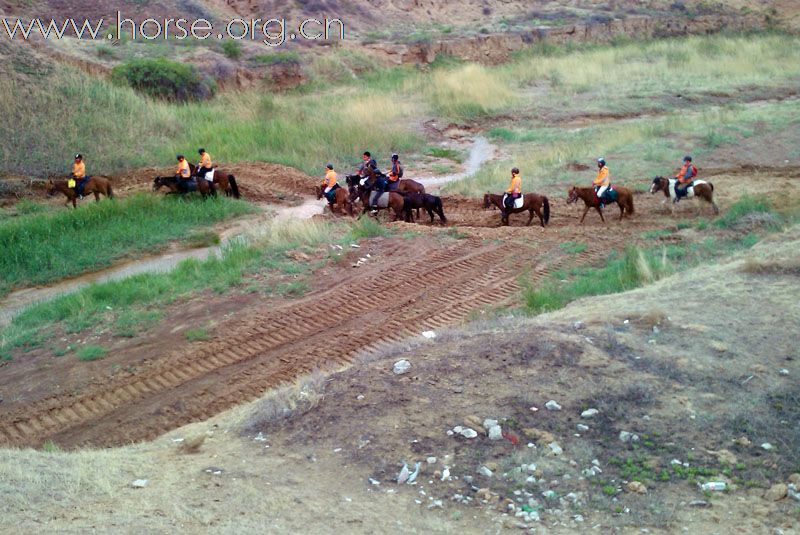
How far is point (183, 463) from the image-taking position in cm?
905

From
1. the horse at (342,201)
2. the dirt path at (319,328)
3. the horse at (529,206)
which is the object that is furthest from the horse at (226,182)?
the horse at (529,206)

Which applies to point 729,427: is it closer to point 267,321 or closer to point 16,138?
point 267,321

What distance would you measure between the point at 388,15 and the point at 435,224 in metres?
35.1

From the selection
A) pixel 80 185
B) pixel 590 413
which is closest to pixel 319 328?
pixel 590 413

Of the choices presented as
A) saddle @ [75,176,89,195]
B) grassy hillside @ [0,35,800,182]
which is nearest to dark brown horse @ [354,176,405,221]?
grassy hillside @ [0,35,800,182]

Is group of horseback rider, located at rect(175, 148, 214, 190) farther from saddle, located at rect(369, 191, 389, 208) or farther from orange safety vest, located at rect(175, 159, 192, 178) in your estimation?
saddle, located at rect(369, 191, 389, 208)

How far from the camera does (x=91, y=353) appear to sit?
572 inches

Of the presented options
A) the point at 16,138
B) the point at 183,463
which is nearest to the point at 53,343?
the point at 183,463

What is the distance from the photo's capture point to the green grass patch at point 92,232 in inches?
791

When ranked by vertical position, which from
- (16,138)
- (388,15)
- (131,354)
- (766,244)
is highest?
(388,15)

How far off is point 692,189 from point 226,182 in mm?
12433

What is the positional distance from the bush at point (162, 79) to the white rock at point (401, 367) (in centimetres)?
2707

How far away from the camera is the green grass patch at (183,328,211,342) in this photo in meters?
14.9

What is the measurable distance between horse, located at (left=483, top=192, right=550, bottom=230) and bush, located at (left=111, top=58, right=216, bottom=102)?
58.6 feet
